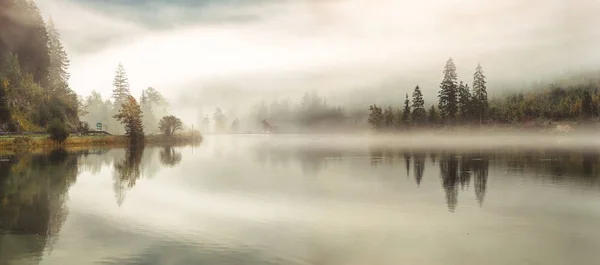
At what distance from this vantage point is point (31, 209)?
24.7 m

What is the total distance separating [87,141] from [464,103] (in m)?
126

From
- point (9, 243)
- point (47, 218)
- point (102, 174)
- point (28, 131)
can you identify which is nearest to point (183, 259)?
point (9, 243)

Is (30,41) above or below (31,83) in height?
above

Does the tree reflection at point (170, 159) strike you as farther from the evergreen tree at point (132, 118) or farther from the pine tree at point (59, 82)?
the pine tree at point (59, 82)

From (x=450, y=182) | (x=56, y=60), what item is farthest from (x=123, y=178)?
(x=56, y=60)

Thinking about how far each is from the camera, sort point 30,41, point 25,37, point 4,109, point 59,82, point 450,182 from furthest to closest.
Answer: point 59,82
point 30,41
point 25,37
point 4,109
point 450,182

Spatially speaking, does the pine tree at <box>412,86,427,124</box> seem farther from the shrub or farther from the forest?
the shrub

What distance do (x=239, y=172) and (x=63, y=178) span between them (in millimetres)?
16386

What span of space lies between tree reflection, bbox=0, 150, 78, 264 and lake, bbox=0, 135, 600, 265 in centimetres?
8

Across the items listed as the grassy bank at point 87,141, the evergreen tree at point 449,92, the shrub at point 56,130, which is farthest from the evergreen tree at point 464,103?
the shrub at point 56,130

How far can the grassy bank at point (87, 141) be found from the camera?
8056 cm

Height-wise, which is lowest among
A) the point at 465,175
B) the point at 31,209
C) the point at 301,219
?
the point at 301,219

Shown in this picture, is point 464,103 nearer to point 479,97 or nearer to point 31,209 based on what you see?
point 479,97

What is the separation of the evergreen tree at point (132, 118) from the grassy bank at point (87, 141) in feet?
7.30
